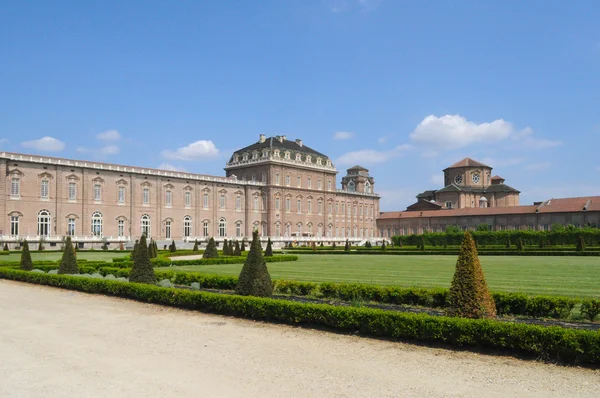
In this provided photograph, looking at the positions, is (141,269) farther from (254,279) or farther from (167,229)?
(167,229)

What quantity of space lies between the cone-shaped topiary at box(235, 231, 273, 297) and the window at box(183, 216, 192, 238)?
43.7 metres

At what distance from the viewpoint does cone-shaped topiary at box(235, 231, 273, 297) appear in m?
11.9

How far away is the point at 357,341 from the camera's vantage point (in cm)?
887

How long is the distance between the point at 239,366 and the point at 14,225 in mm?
41435

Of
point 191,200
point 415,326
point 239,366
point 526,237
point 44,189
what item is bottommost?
point 239,366

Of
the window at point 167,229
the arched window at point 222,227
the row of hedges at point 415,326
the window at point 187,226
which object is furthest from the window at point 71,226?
the row of hedges at point 415,326

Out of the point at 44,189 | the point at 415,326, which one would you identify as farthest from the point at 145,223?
the point at 415,326

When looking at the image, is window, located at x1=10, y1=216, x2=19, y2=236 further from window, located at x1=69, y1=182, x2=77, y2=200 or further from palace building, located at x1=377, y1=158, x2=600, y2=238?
palace building, located at x1=377, y1=158, x2=600, y2=238

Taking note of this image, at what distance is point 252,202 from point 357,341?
53.4 metres

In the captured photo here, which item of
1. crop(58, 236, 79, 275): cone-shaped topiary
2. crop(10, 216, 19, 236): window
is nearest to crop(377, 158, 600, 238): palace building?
crop(10, 216, 19, 236): window

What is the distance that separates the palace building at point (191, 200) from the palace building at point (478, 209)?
22.9 ft

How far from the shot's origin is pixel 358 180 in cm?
7912

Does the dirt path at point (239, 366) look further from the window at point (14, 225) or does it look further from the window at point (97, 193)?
the window at point (97, 193)

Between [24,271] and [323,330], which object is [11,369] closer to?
[323,330]
